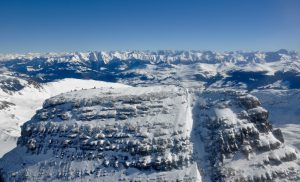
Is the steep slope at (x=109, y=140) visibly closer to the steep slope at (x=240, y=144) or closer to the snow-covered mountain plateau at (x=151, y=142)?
the snow-covered mountain plateau at (x=151, y=142)

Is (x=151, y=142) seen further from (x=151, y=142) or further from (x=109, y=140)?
(x=109, y=140)

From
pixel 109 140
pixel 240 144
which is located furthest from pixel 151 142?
pixel 240 144

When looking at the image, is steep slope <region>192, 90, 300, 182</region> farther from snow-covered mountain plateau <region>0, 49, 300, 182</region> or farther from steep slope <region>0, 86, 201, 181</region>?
steep slope <region>0, 86, 201, 181</region>

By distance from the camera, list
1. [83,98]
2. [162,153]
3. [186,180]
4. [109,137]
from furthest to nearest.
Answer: [83,98] → [109,137] → [162,153] → [186,180]

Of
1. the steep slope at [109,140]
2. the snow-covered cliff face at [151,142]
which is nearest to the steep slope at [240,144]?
the snow-covered cliff face at [151,142]

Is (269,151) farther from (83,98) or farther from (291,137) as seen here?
(291,137)

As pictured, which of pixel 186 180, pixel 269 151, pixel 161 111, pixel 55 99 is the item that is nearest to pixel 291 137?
pixel 269 151
